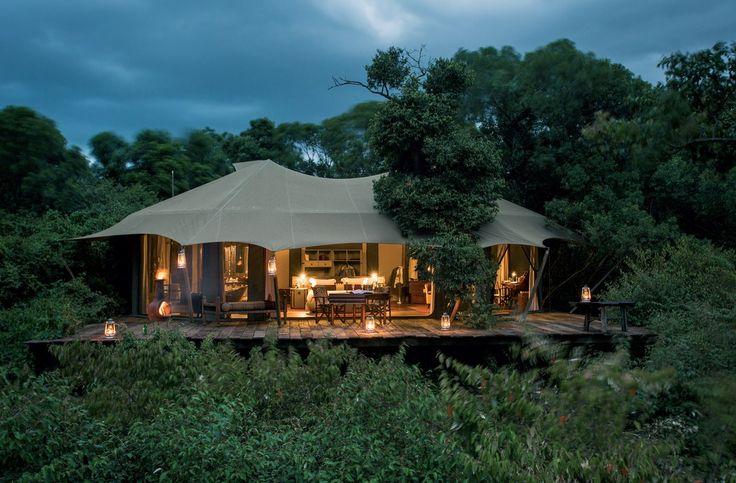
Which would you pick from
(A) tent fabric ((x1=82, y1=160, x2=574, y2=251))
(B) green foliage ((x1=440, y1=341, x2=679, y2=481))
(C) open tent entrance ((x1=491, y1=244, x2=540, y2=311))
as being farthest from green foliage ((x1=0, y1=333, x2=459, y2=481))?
(C) open tent entrance ((x1=491, y1=244, x2=540, y2=311))

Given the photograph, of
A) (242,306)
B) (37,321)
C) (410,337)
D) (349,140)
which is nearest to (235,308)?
(242,306)

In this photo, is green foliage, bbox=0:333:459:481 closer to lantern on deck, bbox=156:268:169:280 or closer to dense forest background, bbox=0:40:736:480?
dense forest background, bbox=0:40:736:480

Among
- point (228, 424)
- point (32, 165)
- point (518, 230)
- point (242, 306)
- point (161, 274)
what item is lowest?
point (228, 424)

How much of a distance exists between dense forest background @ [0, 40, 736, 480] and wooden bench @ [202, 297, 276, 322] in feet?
7.73

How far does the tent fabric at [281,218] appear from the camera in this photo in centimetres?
1130

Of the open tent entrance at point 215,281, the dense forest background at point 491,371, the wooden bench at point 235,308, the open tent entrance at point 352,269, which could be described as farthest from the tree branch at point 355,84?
the wooden bench at point 235,308

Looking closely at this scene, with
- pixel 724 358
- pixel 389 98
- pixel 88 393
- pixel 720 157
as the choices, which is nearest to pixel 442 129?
pixel 389 98

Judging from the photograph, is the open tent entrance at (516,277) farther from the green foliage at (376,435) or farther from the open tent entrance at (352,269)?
the green foliage at (376,435)

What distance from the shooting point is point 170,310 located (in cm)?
1235

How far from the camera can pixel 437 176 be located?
12.2 metres

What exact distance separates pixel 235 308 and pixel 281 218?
6.81 ft

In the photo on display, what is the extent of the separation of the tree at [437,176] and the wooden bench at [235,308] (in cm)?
305

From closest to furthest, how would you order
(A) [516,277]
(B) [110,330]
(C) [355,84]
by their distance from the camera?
(B) [110,330] < (C) [355,84] < (A) [516,277]

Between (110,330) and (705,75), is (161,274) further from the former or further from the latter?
(705,75)
